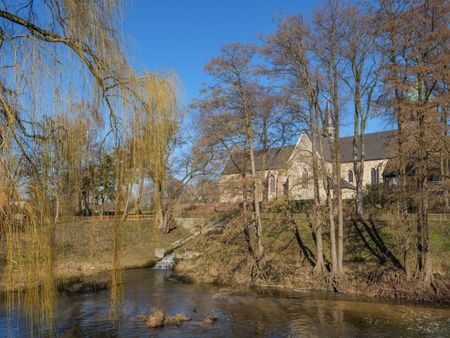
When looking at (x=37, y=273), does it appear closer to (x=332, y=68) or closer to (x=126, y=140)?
(x=126, y=140)

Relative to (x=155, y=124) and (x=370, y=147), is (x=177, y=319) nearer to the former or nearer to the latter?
(x=155, y=124)

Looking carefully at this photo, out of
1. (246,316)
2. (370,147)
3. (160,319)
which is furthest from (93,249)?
(370,147)

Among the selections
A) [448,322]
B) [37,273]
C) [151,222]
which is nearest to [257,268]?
[448,322]

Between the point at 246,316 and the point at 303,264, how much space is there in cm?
833

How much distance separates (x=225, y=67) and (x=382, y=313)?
1359 cm

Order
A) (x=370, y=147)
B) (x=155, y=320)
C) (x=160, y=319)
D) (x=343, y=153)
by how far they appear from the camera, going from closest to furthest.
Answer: (x=155, y=320)
(x=160, y=319)
(x=370, y=147)
(x=343, y=153)

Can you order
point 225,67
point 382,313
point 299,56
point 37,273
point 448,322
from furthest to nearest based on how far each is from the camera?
1. point 225,67
2. point 299,56
3. point 382,313
4. point 448,322
5. point 37,273

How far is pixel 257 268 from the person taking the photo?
20672mm

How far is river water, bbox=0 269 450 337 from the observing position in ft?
38.6

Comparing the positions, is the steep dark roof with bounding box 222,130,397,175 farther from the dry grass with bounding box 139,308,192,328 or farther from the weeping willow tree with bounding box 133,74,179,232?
the weeping willow tree with bounding box 133,74,179,232

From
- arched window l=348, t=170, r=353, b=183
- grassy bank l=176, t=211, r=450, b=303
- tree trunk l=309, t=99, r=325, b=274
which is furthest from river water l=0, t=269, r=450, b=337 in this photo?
arched window l=348, t=170, r=353, b=183

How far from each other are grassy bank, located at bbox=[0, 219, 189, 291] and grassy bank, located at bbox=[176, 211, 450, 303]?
3670 mm

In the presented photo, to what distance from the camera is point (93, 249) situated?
651 centimetres

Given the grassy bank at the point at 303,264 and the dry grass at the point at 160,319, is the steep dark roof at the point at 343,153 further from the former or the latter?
the dry grass at the point at 160,319
